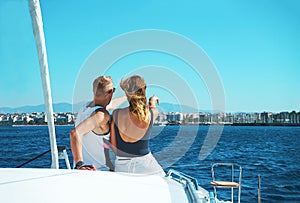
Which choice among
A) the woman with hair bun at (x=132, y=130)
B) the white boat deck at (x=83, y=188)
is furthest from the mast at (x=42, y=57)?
the white boat deck at (x=83, y=188)

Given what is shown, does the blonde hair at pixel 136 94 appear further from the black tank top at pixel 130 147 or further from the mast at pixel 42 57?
the mast at pixel 42 57

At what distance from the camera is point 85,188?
5.44 ft

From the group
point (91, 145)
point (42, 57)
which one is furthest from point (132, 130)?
point (42, 57)

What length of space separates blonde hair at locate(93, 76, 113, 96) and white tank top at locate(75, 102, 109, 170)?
122mm

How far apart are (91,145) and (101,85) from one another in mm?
481

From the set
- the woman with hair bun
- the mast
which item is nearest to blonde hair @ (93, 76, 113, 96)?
the woman with hair bun

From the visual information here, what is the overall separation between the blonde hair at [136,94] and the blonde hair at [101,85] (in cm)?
11

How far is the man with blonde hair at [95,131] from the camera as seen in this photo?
2240mm

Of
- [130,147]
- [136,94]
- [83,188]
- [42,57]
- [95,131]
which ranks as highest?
[42,57]

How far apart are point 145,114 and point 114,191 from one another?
950 mm

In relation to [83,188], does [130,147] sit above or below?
above

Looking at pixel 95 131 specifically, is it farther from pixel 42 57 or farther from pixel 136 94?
pixel 42 57

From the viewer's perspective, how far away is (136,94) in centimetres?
247

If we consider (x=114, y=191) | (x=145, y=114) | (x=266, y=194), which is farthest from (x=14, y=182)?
(x=266, y=194)
